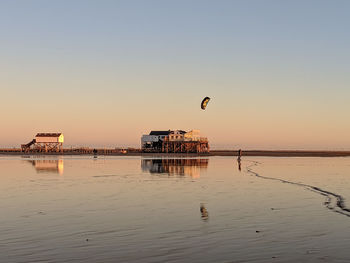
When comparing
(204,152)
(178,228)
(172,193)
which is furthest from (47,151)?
(178,228)

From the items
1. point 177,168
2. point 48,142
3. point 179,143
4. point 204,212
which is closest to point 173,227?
point 204,212

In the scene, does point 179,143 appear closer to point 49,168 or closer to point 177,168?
point 177,168

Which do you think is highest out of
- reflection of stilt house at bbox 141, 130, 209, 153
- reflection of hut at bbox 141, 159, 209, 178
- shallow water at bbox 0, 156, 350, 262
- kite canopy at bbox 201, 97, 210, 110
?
kite canopy at bbox 201, 97, 210, 110

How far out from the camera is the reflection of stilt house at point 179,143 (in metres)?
170

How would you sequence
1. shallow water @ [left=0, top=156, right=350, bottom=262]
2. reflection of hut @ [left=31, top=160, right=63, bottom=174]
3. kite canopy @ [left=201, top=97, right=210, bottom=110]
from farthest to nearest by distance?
kite canopy @ [left=201, top=97, right=210, bottom=110] < reflection of hut @ [left=31, top=160, right=63, bottom=174] < shallow water @ [left=0, top=156, right=350, bottom=262]

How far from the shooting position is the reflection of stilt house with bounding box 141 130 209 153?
6698 inches

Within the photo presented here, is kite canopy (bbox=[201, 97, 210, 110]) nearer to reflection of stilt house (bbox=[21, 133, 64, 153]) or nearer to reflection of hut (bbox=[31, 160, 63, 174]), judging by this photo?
reflection of hut (bbox=[31, 160, 63, 174])

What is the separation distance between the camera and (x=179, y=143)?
16988 cm

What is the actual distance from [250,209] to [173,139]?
14863 cm

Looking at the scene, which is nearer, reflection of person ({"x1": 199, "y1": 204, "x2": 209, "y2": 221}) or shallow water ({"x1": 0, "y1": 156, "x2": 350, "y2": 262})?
shallow water ({"x1": 0, "y1": 156, "x2": 350, "y2": 262})

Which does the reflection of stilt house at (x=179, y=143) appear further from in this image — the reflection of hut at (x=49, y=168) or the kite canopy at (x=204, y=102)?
the reflection of hut at (x=49, y=168)

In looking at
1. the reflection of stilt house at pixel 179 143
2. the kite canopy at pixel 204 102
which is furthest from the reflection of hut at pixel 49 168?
the reflection of stilt house at pixel 179 143

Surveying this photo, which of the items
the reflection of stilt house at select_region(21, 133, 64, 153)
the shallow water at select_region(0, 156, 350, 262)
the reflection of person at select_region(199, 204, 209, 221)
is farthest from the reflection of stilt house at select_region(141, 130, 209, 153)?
the reflection of person at select_region(199, 204, 209, 221)

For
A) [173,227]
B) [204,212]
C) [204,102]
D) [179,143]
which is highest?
[204,102]
